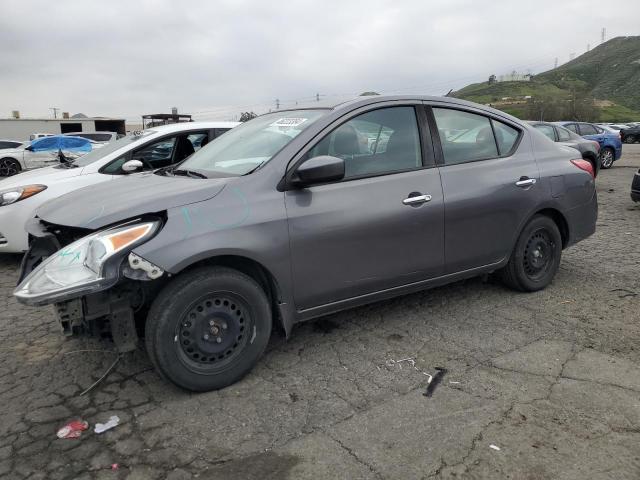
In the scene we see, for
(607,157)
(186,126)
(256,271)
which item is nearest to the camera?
(256,271)

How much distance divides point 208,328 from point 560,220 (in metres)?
3.35

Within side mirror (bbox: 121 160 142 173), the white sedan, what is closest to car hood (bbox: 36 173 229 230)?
side mirror (bbox: 121 160 142 173)

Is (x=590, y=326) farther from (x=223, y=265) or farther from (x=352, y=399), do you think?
(x=223, y=265)

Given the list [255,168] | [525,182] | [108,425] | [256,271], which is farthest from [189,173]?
[525,182]

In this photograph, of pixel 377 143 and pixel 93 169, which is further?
pixel 93 169

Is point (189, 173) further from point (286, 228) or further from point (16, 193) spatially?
point (16, 193)

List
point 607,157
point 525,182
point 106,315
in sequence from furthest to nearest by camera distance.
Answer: point 607,157 < point 525,182 < point 106,315

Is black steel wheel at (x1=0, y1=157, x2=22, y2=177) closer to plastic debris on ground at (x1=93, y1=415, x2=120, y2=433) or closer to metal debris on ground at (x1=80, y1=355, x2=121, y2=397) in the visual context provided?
metal debris on ground at (x1=80, y1=355, x2=121, y2=397)

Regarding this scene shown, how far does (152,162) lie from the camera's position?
6184 mm

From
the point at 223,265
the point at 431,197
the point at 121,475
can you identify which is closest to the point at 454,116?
the point at 431,197

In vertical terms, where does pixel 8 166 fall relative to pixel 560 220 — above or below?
above

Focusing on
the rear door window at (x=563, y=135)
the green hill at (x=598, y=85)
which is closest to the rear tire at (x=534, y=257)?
the rear door window at (x=563, y=135)

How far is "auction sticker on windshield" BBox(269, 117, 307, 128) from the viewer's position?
357 centimetres

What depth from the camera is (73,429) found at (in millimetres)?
2664
